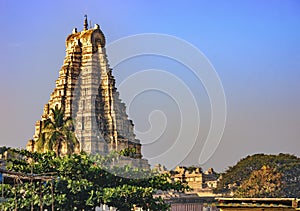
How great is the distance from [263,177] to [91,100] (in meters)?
16.3

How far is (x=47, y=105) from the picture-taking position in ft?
198

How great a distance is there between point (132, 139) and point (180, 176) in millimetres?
18197

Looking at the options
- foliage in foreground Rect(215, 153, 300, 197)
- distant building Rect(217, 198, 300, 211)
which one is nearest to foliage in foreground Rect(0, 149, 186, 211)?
distant building Rect(217, 198, 300, 211)

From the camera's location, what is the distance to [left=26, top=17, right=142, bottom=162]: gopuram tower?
187 feet

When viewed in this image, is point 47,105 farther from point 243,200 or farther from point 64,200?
point 243,200

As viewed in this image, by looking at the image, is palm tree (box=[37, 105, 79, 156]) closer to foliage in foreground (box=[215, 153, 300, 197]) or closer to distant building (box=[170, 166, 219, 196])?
→ foliage in foreground (box=[215, 153, 300, 197])

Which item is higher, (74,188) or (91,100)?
(91,100)

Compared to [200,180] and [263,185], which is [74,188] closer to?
[263,185]

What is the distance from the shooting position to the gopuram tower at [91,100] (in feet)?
187

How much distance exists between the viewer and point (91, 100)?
57562 mm

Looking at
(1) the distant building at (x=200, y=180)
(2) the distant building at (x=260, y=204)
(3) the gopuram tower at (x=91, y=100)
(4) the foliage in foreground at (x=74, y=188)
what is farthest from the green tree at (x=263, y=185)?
(2) the distant building at (x=260, y=204)

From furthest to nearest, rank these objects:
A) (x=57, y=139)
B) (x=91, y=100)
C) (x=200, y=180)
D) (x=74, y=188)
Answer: (x=200, y=180) → (x=91, y=100) → (x=57, y=139) → (x=74, y=188)

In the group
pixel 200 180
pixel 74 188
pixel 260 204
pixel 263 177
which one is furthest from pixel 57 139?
pixel 200 180

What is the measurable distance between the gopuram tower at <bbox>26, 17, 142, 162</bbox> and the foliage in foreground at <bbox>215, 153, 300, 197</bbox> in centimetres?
1030
